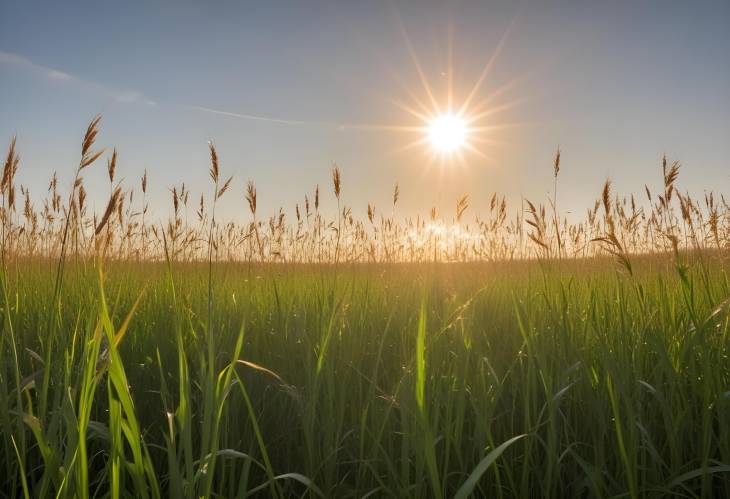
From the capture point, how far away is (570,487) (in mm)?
1513

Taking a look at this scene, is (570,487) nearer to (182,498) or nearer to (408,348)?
(408,348)

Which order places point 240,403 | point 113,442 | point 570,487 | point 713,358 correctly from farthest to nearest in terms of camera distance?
point 713,358, point 240,403, point 570,487, point 113,442

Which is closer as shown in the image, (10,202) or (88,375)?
(88,375)

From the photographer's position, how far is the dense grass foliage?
1044 millimetres

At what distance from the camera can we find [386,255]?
5.93m

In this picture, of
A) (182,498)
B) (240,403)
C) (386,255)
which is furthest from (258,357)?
(386,255)

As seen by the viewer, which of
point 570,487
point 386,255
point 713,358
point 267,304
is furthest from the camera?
point 386,255

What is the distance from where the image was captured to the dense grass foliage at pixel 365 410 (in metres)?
1.04

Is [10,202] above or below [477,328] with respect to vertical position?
above

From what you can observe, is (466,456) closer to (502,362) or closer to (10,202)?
(502,362)

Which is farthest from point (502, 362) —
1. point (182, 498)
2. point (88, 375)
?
point (88, 375)

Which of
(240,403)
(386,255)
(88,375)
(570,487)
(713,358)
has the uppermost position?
(386,255)

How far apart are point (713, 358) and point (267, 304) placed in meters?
2.56

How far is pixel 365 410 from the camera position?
1.40 metres
